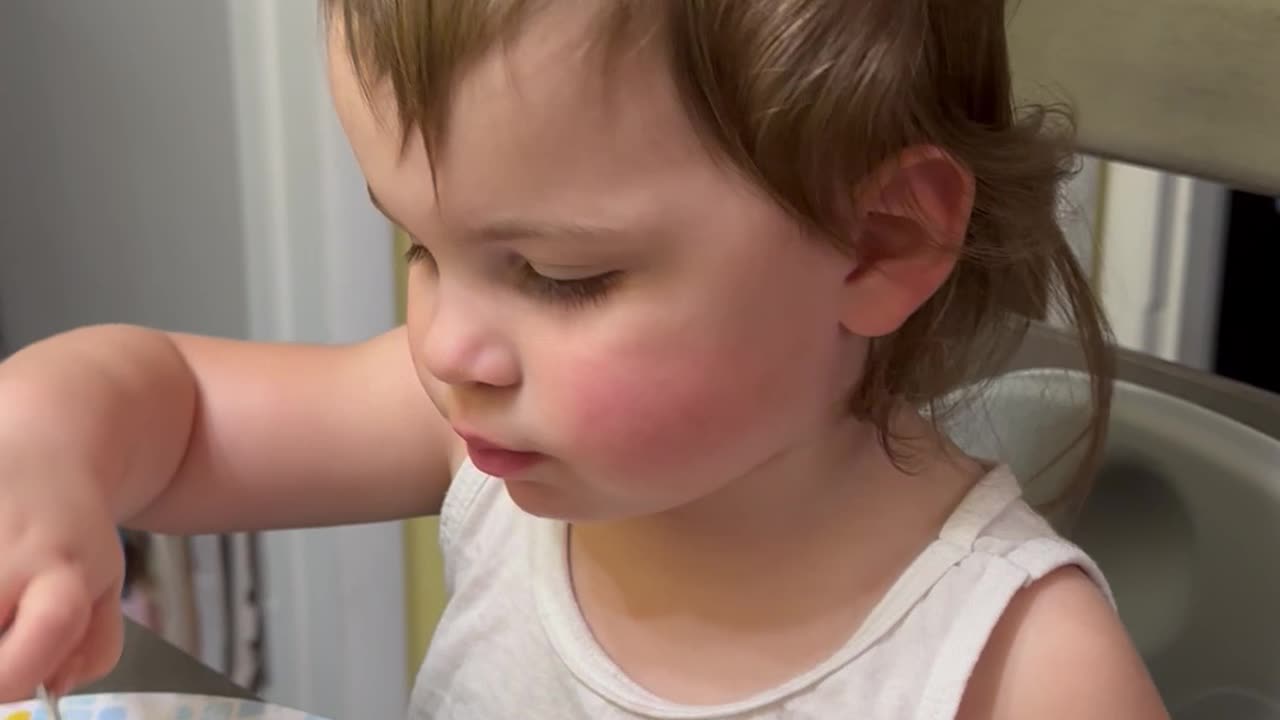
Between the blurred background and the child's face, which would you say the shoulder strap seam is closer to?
the child's face

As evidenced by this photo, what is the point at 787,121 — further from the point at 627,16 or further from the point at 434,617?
the point at 434,617

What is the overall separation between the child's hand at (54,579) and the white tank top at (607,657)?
17 centimetres

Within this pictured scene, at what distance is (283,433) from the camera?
0.65 m

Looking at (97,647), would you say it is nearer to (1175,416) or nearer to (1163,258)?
(1175,416)

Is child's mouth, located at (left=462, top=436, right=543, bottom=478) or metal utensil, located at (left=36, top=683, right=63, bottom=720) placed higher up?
child's mouth, located at (left=462, top=436, right=543, bottom=478)

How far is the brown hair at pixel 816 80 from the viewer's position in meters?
0.41

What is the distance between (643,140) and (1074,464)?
285 millimetres

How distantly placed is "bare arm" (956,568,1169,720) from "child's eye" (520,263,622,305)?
0.63 ft

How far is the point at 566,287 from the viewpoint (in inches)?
17.4

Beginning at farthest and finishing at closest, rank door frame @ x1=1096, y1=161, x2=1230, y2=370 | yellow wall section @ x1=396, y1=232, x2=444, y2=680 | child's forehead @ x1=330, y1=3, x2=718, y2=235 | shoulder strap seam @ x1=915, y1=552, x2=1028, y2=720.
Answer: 1. door frame @ x1=1096, y1=161, x2=1230, y2=370
2. yellow wall section @ x1=396, y1=232, x2=444, y2=680
3. shoulder strap seam @ x1=915, y1=552, x2=1028, y2=720
4. child's forehead @ x1=330, y1=3, x2=718, y2=235

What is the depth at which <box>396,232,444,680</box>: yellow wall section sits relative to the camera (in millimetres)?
1104

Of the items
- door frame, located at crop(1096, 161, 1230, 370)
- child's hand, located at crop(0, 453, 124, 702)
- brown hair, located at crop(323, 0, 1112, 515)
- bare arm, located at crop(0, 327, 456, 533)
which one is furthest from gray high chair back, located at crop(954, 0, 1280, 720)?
door frame, located at crop(1096, 161, 1230, 370)

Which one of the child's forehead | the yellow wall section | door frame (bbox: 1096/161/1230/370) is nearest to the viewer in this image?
the child's forehead

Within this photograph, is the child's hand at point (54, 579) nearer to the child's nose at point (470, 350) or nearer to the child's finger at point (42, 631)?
the child's finger at point (42, 631)
